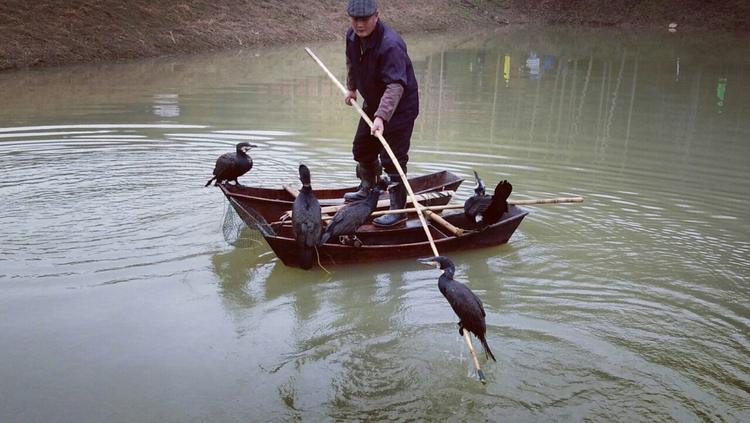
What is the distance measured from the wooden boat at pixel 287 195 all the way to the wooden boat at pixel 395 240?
176 millimetres

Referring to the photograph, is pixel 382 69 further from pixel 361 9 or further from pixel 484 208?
pixel 484 208

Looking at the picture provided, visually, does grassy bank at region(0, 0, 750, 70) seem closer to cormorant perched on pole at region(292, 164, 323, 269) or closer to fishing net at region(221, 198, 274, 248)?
fishing net at region(221, 198, 274, 248)

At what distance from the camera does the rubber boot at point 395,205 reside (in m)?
7.14

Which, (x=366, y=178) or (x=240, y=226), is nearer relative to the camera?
(x=240, y=226)

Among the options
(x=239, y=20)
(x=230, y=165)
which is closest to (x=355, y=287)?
(x=230, y=165)

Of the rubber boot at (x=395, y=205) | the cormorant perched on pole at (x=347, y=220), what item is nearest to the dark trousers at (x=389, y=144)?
the rubber boot at (x=395, y=205)

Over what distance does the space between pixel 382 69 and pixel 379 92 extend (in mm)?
339

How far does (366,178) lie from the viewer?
762 centimetres

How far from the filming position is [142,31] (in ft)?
71.6

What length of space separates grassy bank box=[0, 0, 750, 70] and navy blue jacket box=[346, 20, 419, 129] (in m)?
14.2

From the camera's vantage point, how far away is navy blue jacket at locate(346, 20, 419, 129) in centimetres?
673

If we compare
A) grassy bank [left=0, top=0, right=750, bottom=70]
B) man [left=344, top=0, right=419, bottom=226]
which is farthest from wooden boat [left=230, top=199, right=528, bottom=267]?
grassy bank [left=0, top=0, right=750, bottom=70]

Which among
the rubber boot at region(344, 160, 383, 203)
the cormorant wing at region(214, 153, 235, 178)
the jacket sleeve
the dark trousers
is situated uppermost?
the jacket sleeve

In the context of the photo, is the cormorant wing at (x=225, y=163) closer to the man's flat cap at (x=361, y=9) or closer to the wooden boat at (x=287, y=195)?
the wooden boat at (x=287, y=195)
